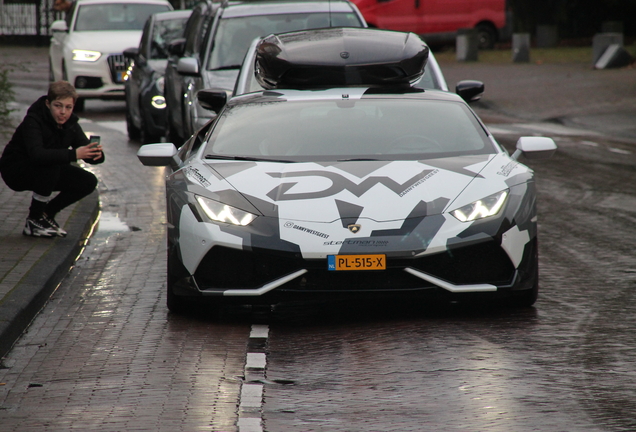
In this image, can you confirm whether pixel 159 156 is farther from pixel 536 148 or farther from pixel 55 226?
pixel 536 148

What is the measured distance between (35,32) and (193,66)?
1420 inches

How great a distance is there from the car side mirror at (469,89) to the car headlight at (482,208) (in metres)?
4.02

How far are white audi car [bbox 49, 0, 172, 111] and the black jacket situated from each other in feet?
37.4

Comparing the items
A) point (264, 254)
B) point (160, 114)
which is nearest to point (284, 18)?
point (160, 114)

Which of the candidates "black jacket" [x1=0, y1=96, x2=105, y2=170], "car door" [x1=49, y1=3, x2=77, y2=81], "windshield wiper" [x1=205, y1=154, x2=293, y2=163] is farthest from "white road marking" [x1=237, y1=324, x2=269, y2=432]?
"car door" [x1=49, y1=3, x2=77, y2=81]

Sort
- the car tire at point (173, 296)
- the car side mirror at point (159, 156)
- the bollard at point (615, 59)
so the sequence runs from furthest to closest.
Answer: the bollard at point (615, 59) → the car side mirror at point (159, 156) → the car tire at point (173, 296)

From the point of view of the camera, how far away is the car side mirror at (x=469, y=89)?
10750 millimetres

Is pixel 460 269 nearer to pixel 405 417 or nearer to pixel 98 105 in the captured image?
pixel 405 417

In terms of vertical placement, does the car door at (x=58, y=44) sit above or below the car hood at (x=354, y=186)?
below

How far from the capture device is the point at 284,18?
13.5m

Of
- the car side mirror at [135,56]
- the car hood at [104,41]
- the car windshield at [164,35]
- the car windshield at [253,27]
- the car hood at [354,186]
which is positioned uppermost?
the car hood at [354,186]

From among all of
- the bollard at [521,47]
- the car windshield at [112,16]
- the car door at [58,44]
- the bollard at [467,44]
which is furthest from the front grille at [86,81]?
the bollard at [467,44]

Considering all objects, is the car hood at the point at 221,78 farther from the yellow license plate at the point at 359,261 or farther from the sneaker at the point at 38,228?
the yellow license plate at the point at 359,261

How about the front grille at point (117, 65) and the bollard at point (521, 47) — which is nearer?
the front grille at point (117, 65)
